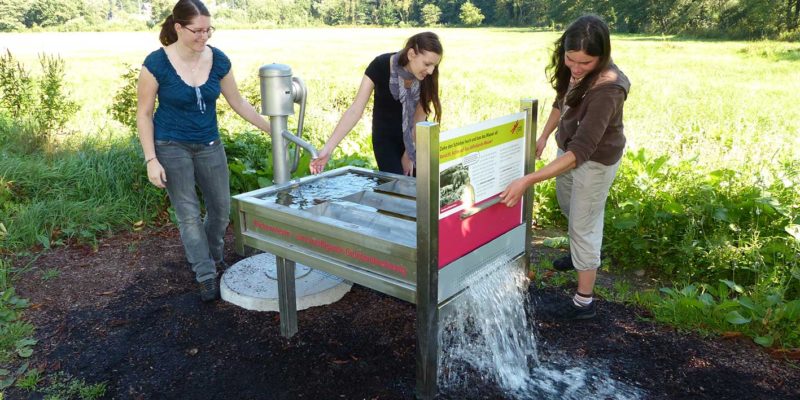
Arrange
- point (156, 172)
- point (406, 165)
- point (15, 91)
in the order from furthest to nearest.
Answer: point (15, 91) → point (406, 165) → point (156, 172)

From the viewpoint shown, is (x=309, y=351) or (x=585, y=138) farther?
(x=309, y=351)

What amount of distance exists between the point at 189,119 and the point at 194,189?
0.41 m

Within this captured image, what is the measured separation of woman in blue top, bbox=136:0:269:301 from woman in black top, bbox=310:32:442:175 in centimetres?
68

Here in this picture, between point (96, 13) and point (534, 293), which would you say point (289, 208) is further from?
point (96, 13)

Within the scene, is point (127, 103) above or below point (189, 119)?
below

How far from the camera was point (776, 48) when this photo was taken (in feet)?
68.3

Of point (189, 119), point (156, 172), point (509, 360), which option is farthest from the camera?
point (189, 119)

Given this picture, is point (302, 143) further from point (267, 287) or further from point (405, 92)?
point (267, 287)

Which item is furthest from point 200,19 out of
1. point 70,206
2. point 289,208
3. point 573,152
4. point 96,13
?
point 96,13

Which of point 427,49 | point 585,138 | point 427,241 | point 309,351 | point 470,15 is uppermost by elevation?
point 470,15

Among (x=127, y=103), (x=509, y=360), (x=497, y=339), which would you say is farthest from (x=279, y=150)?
(x=127, y=103)

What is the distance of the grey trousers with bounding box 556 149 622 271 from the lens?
3.00m

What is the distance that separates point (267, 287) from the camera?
3.63m

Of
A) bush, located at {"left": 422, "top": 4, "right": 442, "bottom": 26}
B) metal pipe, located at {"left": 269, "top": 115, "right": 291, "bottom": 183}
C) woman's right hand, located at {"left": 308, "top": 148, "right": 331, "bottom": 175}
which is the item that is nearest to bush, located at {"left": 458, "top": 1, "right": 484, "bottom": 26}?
bush, located at {"left": 422, "top": 4, "right": 442, "bottom": 26}
